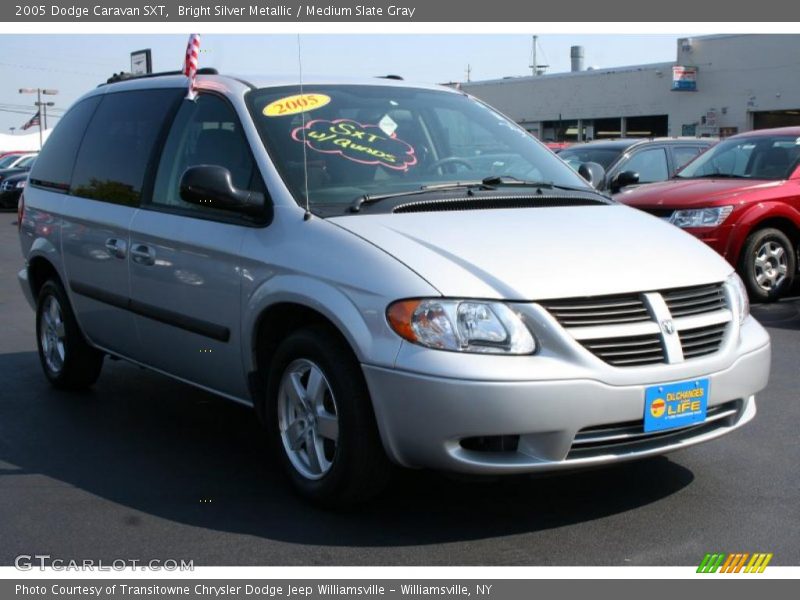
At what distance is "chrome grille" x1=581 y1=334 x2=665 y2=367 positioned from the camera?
4.18 m

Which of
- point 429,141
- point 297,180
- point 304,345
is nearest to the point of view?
point 304,345

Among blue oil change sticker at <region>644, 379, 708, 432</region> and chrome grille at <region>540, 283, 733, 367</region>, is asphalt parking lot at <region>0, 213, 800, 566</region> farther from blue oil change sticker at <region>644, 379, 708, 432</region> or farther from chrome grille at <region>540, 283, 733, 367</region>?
chrome grille at <region>540, 283, 733, 367</region>

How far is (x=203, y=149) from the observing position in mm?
5621

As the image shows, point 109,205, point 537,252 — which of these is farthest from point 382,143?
point 109,205

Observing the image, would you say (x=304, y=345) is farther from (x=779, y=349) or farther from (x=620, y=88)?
(x=620, y=88)

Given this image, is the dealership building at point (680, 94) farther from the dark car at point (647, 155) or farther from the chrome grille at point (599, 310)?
the chrome grille at point (599, 310)

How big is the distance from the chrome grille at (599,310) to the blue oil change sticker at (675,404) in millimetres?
283

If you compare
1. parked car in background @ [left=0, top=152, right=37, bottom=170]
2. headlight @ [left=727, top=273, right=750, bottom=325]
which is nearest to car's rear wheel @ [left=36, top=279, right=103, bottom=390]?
headlight @ [left=727, top=273, right=750, bottom=325]

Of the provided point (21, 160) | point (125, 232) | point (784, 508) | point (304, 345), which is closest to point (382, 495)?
point (304, 345)

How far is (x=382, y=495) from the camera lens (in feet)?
15.9

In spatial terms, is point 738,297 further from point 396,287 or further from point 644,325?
point 396,287

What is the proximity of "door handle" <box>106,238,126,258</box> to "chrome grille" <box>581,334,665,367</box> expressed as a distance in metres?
2.83

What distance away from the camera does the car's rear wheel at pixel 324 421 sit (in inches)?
171

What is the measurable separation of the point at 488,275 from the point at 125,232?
8.17 feet
